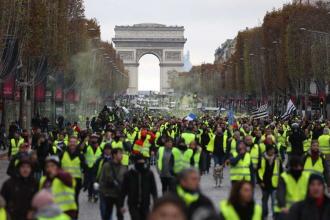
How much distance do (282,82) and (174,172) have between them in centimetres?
5921

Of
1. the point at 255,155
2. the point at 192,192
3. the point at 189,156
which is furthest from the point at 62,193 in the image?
the point at 255,155

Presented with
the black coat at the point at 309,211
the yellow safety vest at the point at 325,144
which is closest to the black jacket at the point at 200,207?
the black coat at the point at 309,211

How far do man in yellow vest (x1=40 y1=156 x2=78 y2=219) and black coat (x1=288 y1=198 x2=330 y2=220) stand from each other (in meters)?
3.43

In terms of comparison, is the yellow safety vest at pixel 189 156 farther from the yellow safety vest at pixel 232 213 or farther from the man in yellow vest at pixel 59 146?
the yellow safety vest at pixel 232 213

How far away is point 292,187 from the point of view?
12.1 metres

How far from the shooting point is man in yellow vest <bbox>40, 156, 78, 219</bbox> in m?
12.2

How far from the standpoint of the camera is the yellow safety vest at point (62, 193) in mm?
12424

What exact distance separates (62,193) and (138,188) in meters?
1.32

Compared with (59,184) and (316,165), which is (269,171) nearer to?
(316,165)

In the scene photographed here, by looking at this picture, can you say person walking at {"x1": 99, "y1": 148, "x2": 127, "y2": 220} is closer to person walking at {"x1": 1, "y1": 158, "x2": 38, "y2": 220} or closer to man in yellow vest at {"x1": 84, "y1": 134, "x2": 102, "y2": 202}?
person walking at {"x1": 1, "y1": 158, "x2": 38, "y2": 220}

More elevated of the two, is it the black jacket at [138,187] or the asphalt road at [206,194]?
the black jacket at [138,187]

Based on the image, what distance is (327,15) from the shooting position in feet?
221

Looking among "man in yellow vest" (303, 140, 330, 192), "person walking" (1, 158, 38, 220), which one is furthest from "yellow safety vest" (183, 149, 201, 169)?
"person walking" (1, 158, 38, 220)

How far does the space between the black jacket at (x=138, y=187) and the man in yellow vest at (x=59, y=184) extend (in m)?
0.94
